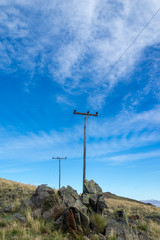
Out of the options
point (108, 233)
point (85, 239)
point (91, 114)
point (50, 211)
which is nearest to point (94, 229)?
point (108, 233)

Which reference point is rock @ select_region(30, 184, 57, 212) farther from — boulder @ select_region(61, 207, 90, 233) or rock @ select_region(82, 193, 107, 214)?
boulder @ select_region(61, 207, 90, 233)

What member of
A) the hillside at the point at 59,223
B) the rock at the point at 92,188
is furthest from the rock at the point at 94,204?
the rock at the point at 92,188

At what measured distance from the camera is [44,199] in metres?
12.6

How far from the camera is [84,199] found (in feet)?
41.4

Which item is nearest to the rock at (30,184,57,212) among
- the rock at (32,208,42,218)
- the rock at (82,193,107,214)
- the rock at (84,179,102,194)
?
the rock at (32,208,42,218)

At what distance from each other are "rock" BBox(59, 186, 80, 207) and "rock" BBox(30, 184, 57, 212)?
524 millimetres

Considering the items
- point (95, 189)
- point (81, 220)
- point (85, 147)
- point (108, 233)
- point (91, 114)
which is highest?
point (91, 114)

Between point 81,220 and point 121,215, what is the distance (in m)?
4.42

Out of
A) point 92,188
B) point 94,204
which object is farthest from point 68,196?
point 92,188

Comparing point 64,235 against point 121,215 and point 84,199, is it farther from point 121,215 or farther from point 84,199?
point 121,215

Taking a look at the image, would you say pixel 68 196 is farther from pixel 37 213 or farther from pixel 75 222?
pixel 75 222

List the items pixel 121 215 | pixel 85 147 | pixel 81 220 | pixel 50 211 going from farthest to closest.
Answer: pixel 85 147
pixel 121 215
pixel 50 211
pixel 81 220

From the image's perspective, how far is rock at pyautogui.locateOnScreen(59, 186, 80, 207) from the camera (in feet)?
38.5

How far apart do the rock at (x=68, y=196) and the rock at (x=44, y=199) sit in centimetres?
52
